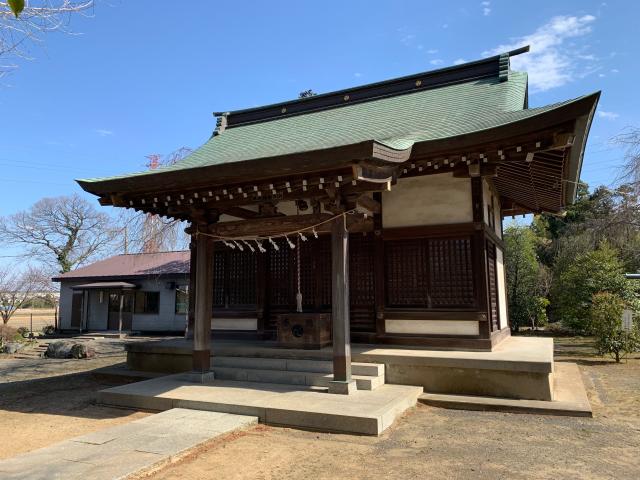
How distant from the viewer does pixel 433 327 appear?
7.22 metres

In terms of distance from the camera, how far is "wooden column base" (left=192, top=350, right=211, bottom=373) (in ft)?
23.5

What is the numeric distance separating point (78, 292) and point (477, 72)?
912 inches

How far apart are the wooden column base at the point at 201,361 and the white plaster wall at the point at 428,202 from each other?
378 centimetres

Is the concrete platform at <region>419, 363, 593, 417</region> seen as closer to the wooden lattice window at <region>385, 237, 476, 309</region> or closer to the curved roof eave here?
the wooden lattice window at <region>385, 237, 476, 309</region>

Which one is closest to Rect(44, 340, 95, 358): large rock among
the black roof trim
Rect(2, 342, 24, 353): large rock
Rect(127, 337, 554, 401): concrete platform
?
Rect(2, 342, 24, 353): large rock

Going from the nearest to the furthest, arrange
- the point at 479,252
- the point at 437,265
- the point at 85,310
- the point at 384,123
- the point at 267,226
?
the point at 267,226 → the point at 479,252 → the point at 437,265 → the point at 384,123 → the point at 85,310

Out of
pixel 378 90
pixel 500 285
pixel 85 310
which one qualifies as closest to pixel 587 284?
pixel 500 285

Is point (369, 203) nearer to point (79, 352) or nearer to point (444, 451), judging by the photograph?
point (444, 451)

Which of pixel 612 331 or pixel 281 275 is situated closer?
pixel 281 275

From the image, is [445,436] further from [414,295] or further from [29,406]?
[29,406]

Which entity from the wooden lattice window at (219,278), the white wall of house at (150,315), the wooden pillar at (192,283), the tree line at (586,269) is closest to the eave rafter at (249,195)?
the wooden pillar at (192,283)

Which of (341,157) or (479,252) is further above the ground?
(341,157)

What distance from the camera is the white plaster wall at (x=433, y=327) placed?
697cm

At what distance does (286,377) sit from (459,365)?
258 centimetres
